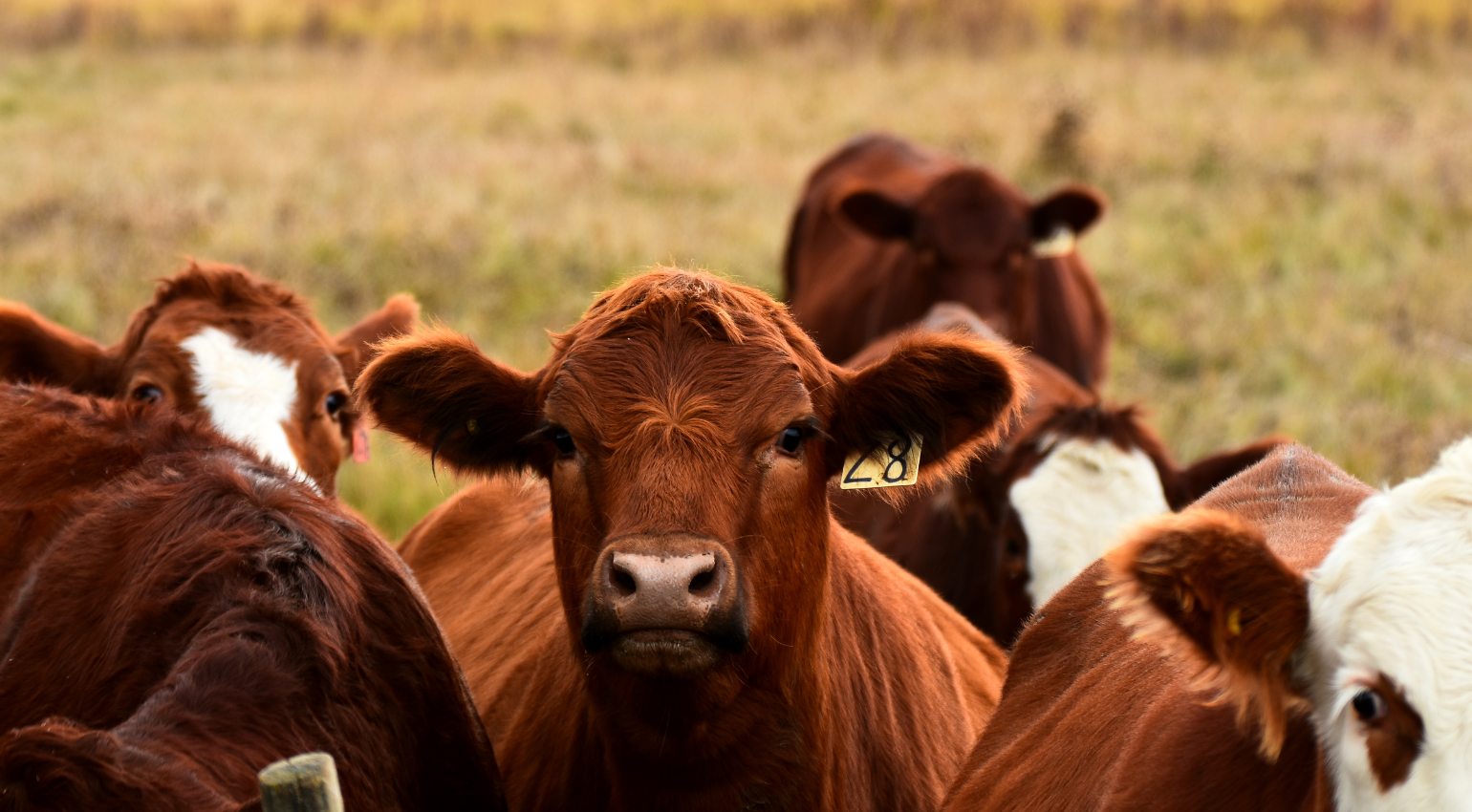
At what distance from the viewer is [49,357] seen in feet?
16.3

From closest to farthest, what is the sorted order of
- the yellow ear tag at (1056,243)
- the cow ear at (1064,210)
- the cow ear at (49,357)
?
the cow ear at (49,357), the cow ear at (1064,210), the yellow ear tag at (1056,243)

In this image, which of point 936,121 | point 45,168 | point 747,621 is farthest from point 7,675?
point 936,121

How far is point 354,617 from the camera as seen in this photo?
119 inches

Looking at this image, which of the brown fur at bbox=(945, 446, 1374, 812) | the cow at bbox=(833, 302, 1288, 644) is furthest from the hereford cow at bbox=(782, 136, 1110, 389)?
the brown fur at bbox=(945, 446, 1374, 812)

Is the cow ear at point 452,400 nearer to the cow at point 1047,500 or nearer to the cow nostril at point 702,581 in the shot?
the cow nostril at point 702,581

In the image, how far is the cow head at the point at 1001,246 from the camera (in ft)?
26.5

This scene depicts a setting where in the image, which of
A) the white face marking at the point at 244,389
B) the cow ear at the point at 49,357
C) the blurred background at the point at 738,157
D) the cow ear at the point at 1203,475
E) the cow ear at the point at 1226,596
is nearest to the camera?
the cow ear at the point at 1226,596

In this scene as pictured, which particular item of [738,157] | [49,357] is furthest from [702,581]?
[738,157]

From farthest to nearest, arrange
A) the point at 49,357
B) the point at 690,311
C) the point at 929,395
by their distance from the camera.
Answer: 1. the point at 49,357
2. the point at 929,395
3. the point at 690,311

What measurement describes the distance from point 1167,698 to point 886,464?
858 millimetres

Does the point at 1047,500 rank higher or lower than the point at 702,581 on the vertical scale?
lower

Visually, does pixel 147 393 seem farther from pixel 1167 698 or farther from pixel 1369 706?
pixel 1369 706

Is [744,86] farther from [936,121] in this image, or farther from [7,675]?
[7,675]

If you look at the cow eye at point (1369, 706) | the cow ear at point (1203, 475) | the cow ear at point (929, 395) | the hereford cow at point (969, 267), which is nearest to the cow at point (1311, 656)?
the cow eye at point (1369, 706)
